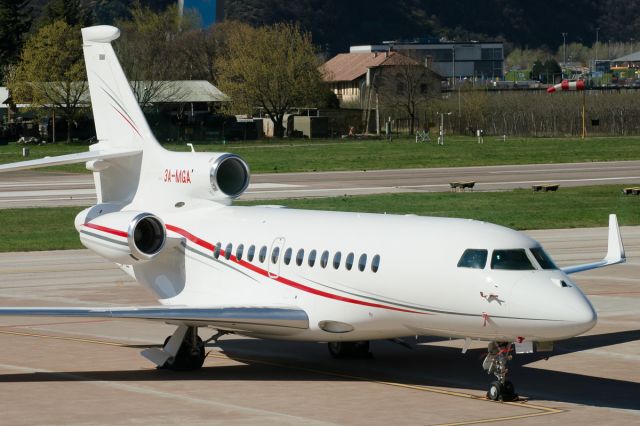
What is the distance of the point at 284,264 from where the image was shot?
2444cm

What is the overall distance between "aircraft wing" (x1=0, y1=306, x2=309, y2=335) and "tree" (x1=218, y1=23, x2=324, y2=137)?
121m

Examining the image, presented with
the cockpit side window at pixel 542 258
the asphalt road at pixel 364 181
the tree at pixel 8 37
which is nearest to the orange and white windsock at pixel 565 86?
the asphalt road at pixel 364 181

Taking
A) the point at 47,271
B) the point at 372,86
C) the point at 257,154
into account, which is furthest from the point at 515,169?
the point at 372,86

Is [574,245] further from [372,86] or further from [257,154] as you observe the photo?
[372,86]

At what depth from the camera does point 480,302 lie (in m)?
21.1

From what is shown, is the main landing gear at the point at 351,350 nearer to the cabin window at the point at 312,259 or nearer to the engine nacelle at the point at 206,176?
the cabin window at the point at 312,259

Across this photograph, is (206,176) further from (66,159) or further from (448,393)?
(448,393)

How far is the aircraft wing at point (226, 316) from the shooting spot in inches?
914

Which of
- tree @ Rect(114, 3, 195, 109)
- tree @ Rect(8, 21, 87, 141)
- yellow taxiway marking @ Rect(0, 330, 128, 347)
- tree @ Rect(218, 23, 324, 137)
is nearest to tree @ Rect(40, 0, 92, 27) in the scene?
tree @ Rect(114, 3, 195, 109)

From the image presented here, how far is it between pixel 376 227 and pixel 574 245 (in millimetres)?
24442

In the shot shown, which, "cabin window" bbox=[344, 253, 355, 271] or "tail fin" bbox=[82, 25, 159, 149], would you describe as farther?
"tail fin" bbox=[82, 25, 159, 149]

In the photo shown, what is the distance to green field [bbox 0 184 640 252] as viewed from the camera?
5156 centimetres

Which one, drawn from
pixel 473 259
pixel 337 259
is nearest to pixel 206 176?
pixel 337 259

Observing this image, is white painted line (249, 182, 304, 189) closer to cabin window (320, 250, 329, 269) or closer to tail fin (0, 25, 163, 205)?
tail fin (0, 25, 163, 205)
